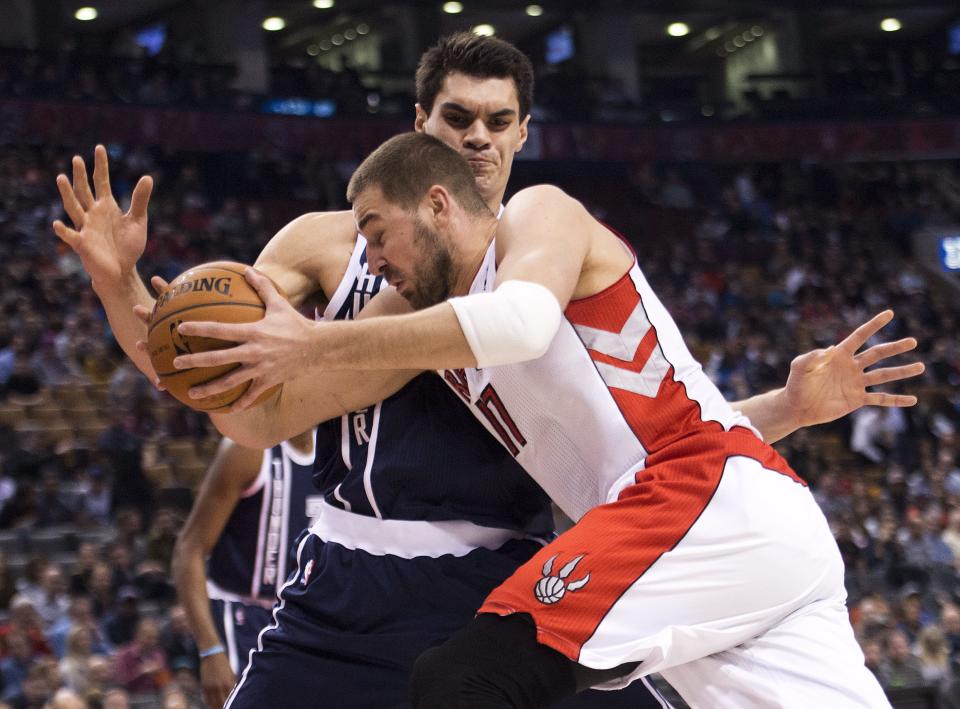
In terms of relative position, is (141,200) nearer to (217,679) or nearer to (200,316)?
(200,316)

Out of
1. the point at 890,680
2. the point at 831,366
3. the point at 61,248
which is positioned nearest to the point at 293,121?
the point at 61,248

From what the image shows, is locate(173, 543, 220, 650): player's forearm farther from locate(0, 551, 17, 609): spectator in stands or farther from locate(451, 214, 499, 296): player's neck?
locate(0, 551, 17, 609): spectator in stands

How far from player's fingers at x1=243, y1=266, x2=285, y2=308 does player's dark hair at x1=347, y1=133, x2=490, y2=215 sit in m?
0.41

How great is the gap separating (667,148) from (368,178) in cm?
2121

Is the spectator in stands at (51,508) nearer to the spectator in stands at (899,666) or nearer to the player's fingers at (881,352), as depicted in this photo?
the spectator in stands at (899,666)

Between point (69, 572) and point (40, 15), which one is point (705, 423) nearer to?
point (69, 572)

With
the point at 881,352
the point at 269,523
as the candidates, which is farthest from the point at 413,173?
the point at 269,523

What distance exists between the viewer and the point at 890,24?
27.8 m

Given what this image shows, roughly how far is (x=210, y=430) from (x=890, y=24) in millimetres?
20861

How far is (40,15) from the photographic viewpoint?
21.6 m

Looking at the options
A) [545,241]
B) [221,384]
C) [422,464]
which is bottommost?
[422,464]

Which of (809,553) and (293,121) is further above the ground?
(293,121)

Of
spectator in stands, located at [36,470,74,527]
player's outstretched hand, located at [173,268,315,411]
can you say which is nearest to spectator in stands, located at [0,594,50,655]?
spectator in stands, located at [36,470,74,527]

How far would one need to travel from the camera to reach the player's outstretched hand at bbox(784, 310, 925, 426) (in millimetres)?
3668
